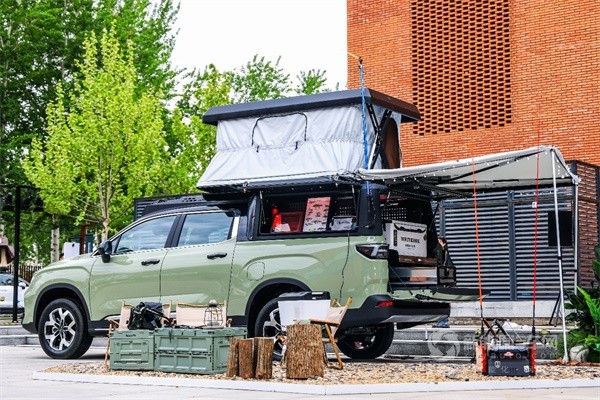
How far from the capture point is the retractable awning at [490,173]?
13.2 m

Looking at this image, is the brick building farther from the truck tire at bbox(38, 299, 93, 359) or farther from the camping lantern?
the camping lantern

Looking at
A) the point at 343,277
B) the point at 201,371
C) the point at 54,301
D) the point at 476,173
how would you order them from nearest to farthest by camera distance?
the point at 201,371, the point at 343,277, the point at 476,173, the point at 54,301

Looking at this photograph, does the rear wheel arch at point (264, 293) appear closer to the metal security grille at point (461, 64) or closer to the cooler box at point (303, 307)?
the cooler box at point (303, 307)

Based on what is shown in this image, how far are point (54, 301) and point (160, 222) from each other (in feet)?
6.88

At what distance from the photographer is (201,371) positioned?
12.4 meters

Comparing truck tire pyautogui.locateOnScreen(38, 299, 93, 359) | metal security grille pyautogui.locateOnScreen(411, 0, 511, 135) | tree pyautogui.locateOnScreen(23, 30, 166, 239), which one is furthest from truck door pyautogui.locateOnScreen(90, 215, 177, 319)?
tree pyautogui.locateOnScreen(23, 30, 166, 239)

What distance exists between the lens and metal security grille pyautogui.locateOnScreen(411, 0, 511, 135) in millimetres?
26484

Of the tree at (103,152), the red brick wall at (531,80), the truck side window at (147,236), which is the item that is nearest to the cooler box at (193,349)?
the truck side window at (147,236)

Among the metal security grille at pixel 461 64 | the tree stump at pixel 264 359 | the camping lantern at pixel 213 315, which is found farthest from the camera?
the metal security grille at pixel 461 64

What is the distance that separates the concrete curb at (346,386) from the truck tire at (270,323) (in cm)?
205

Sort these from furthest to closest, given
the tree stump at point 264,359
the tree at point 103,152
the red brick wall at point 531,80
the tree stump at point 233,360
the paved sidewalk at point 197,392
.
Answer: the tree at point 103,152
the red brick wall at point 531,80
the tree stump at point 233,360
the tree stump at point 264,359
the paved sidewalk at point 197,392

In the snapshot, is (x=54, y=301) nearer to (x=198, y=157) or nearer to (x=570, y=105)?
(x=570, y=105)

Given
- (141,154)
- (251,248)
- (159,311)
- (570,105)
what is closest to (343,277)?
(251,248)

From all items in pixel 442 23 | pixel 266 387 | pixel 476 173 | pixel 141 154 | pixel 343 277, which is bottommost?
pixel 266 387
